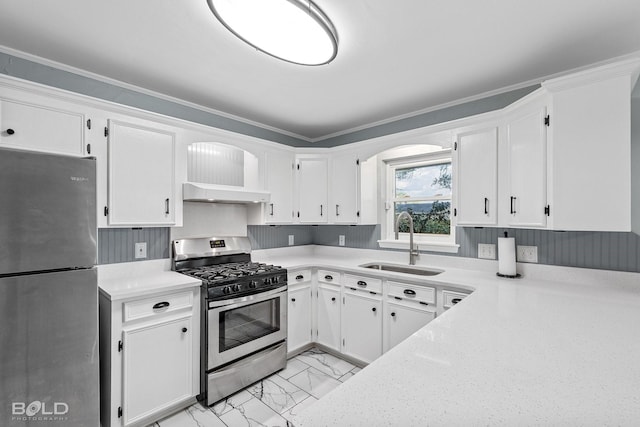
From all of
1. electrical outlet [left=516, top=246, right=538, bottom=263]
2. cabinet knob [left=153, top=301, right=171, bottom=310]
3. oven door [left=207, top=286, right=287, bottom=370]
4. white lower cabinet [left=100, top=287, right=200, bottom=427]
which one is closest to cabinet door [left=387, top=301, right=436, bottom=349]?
electrical outlet [left=516, top=246, right=538, bottom=263]

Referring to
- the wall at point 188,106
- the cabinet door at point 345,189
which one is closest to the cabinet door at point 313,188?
the cabinet door at point 345,189

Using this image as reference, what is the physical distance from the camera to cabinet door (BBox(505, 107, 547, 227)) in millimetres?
1947

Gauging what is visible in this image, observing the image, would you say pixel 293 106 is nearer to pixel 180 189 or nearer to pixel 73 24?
pixel 180 189

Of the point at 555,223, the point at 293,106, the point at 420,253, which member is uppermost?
the point at 293,106

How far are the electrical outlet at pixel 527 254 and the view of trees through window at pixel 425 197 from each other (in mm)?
666

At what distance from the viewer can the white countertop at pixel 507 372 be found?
2.35 ft

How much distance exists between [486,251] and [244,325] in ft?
7.15

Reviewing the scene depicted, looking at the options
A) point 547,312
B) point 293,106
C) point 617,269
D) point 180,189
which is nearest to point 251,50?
point 293,106

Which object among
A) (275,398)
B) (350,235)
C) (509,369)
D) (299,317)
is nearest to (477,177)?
(350,235)

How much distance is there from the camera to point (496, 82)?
95.2 inches

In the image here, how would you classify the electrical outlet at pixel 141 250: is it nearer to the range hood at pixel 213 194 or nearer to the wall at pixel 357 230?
the wall at pixel 357 230

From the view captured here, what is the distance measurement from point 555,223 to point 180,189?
8.95ft

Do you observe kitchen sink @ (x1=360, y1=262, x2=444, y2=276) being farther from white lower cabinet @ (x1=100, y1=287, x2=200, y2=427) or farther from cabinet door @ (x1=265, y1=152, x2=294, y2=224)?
white lower cabinet @ (x1=100, y1=287, x2=200, y2=427)

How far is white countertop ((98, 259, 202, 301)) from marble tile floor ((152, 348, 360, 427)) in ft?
3.00
